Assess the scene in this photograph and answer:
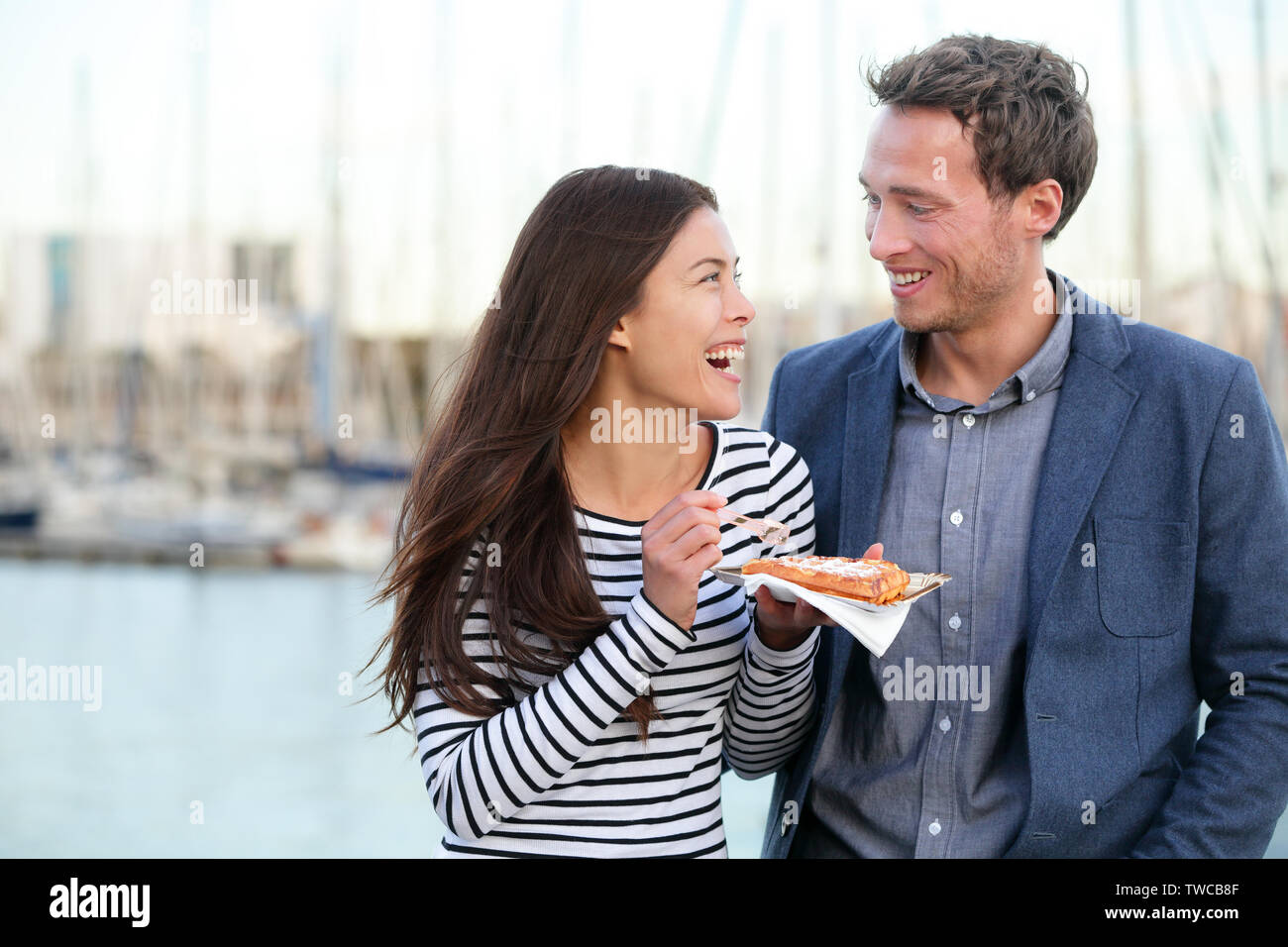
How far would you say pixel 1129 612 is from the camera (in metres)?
2.65

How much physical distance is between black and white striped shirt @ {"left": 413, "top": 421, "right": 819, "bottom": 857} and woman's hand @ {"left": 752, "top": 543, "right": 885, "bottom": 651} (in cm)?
3

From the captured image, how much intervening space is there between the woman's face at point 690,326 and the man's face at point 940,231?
43 cm

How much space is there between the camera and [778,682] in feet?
8.46

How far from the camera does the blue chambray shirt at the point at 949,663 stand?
2.67 m

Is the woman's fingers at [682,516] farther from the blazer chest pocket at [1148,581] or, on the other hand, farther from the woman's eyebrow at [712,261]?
the blazer chest pocket at [1148,581]

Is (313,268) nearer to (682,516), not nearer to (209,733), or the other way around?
(209,733)

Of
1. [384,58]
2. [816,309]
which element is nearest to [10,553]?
[384,58]

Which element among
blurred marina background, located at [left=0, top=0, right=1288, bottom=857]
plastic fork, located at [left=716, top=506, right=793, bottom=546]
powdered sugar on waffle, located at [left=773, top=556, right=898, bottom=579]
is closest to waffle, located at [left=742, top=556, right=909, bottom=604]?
powdered sugar on waffle, located at [left=773, top=556, right=898, bottom=579]

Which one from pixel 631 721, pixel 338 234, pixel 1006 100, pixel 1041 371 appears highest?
pixel 338 234

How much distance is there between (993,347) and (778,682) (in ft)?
3.09

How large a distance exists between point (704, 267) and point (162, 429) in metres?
27.1

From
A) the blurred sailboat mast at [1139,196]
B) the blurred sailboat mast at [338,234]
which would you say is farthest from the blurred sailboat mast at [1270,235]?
the blurred sailboat mast at [338,234]

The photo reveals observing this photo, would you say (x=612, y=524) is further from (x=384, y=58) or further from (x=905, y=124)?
(x=384, y=58)

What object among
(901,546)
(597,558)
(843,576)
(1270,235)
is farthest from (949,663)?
(1270,235)
